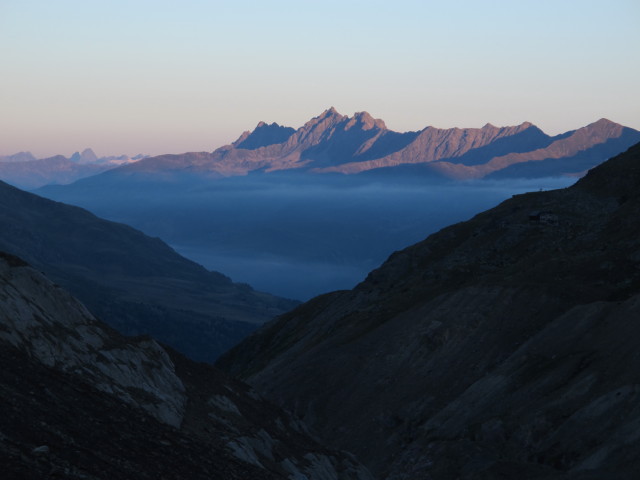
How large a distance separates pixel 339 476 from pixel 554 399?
1683 centimetres

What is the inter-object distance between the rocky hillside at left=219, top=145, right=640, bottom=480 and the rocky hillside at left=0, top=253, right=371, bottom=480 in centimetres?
1156

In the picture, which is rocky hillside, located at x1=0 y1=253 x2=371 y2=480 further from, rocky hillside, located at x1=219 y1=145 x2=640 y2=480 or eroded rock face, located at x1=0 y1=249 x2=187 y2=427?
rocky hillside, located at x1=219 y1=145 x2=640 y2=480

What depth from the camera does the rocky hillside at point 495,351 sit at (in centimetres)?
5809

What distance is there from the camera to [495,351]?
251 ft

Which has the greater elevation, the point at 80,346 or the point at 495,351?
the point at 80,346

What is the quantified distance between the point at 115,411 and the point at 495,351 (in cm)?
4266

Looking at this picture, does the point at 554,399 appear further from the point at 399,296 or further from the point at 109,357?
the point at 399,296

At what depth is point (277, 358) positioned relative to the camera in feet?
342

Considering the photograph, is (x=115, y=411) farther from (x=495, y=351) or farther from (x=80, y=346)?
(x=495, y=351)

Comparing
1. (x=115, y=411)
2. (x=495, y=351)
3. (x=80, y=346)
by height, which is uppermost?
(x=80, y=346)

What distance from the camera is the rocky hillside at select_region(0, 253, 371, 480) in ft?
109

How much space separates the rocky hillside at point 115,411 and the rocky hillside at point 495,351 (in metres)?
11.6

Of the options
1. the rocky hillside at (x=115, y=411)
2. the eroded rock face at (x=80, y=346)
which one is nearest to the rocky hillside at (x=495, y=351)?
the rocky hillside at (x=115, y=411)

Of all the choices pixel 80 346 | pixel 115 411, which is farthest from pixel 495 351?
pixel 115 411
